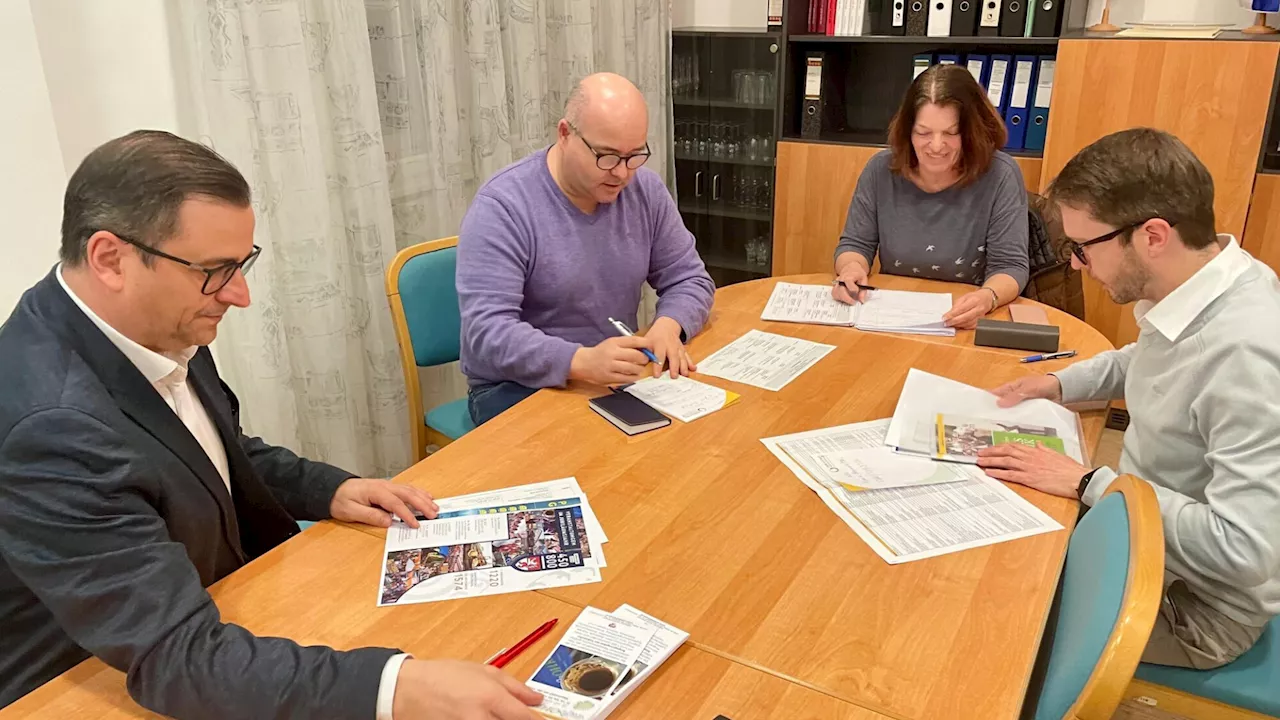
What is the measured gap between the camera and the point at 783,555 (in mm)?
1289

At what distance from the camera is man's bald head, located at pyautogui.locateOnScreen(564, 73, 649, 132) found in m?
1.92

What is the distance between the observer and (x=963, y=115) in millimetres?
2486

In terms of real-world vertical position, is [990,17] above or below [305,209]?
above

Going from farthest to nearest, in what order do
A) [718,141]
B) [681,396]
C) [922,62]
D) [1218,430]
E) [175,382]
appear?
1. [718,141]
2. [922,62]
3. [681,396]
4. [1218,430]
5. [175,382]

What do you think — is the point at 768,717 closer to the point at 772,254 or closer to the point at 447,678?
the point at 447,678

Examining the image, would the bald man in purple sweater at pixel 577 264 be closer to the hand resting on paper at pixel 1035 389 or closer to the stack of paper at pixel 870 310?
the stack of paper at pixel 870 310

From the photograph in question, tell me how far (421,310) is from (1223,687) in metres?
1.86

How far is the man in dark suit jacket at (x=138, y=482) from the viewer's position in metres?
0.95

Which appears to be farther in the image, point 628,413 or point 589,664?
point 628,413

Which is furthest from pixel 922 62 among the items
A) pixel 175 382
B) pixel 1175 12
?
pixel 175 382

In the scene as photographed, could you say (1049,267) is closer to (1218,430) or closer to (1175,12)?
(1175,12)

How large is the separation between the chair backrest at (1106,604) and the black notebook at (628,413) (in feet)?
2.43

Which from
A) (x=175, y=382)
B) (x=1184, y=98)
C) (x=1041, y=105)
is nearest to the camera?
(x=175, y=382)

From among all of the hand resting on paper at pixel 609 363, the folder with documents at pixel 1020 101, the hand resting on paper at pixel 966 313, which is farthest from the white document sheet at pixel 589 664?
the folder with documents at pixel 1020 101
